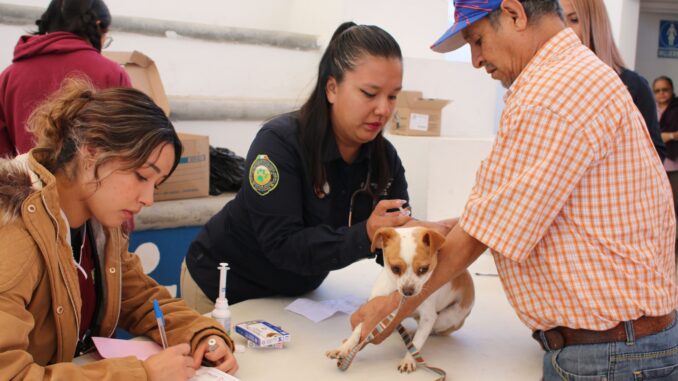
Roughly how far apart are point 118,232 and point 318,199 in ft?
1.76

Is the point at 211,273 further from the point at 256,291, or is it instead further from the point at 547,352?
the point at 547,352

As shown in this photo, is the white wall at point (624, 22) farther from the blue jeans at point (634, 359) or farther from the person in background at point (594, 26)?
the blue jeans at point (634, 359)

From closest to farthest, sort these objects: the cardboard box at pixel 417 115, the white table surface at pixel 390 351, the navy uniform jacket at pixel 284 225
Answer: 1. the white table surface at pixel 390 351
2. the navy uniform jacket at pixel 284 225
3. the cardboard box at pixel 417 115

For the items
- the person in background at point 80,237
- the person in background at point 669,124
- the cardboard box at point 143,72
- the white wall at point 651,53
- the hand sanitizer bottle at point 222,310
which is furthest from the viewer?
the white wall at point 651,53

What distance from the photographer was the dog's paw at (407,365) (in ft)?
4.79

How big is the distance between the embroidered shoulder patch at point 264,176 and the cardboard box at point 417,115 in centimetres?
220

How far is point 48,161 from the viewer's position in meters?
1.32

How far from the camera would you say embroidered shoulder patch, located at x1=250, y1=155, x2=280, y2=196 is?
68.1 inches

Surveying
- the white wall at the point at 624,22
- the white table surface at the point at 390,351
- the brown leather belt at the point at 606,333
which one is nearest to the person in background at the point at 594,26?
the white table surface at the point at 390,351

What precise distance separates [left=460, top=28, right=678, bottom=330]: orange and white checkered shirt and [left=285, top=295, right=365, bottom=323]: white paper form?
2.07 feet

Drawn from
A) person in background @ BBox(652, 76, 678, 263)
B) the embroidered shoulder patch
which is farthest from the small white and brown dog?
person in background @ BBox(652, 76, 678, 263)

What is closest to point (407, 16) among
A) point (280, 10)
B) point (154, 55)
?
point (280, 10)

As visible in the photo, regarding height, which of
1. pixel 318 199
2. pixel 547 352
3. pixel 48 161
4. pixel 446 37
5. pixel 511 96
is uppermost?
pixel 446 37

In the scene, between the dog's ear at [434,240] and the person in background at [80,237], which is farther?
the dog's ear at [434,240]
